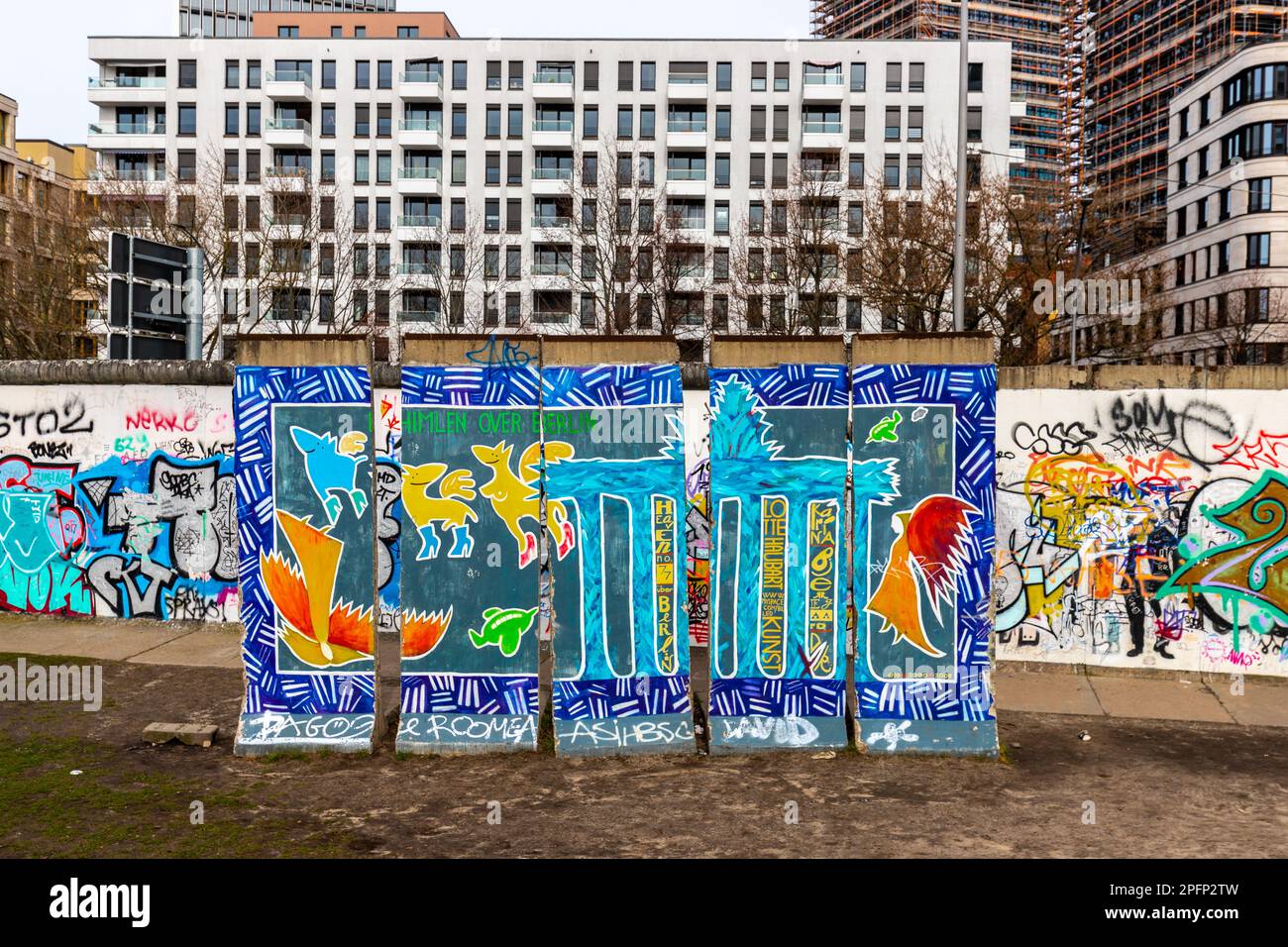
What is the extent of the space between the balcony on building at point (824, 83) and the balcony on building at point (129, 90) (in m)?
38.3

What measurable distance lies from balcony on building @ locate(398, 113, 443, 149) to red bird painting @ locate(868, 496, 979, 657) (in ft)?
208

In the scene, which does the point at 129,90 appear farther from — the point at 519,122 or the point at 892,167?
the point at 892,167

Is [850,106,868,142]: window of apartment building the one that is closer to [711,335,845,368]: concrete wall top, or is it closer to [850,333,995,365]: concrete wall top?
[850,333,995,365]: concrete wall top

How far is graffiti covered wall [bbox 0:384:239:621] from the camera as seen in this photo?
11.7 m

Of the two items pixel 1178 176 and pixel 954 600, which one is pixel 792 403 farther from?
pixel 1178 176

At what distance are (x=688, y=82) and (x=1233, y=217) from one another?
3199 cm

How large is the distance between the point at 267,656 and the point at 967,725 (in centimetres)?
489

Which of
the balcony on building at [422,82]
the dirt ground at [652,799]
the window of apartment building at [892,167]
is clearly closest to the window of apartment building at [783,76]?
the window of apartment building at [892,167]

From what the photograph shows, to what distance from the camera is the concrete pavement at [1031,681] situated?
9.07 m

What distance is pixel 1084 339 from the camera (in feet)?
126

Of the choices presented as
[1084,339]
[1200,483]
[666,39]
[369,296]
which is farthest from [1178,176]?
[1200,483]

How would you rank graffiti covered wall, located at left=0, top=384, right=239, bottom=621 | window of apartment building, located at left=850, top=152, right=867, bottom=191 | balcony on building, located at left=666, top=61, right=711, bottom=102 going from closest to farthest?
graffiti covered wall, located at left=0, top=384, right=239, bottom=621
window of apartment building, located at left=850, top=152, right=867, bottom=191
balcony on building, located at left=666, top=61, right=711, bottom=102

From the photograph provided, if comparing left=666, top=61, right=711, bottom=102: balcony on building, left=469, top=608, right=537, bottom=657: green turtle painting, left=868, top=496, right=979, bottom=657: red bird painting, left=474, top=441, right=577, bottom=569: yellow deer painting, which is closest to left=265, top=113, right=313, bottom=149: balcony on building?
left=666, top=61, right=711, bottom=102: balcony on building

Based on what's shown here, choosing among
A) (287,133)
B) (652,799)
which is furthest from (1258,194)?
(652,799)
